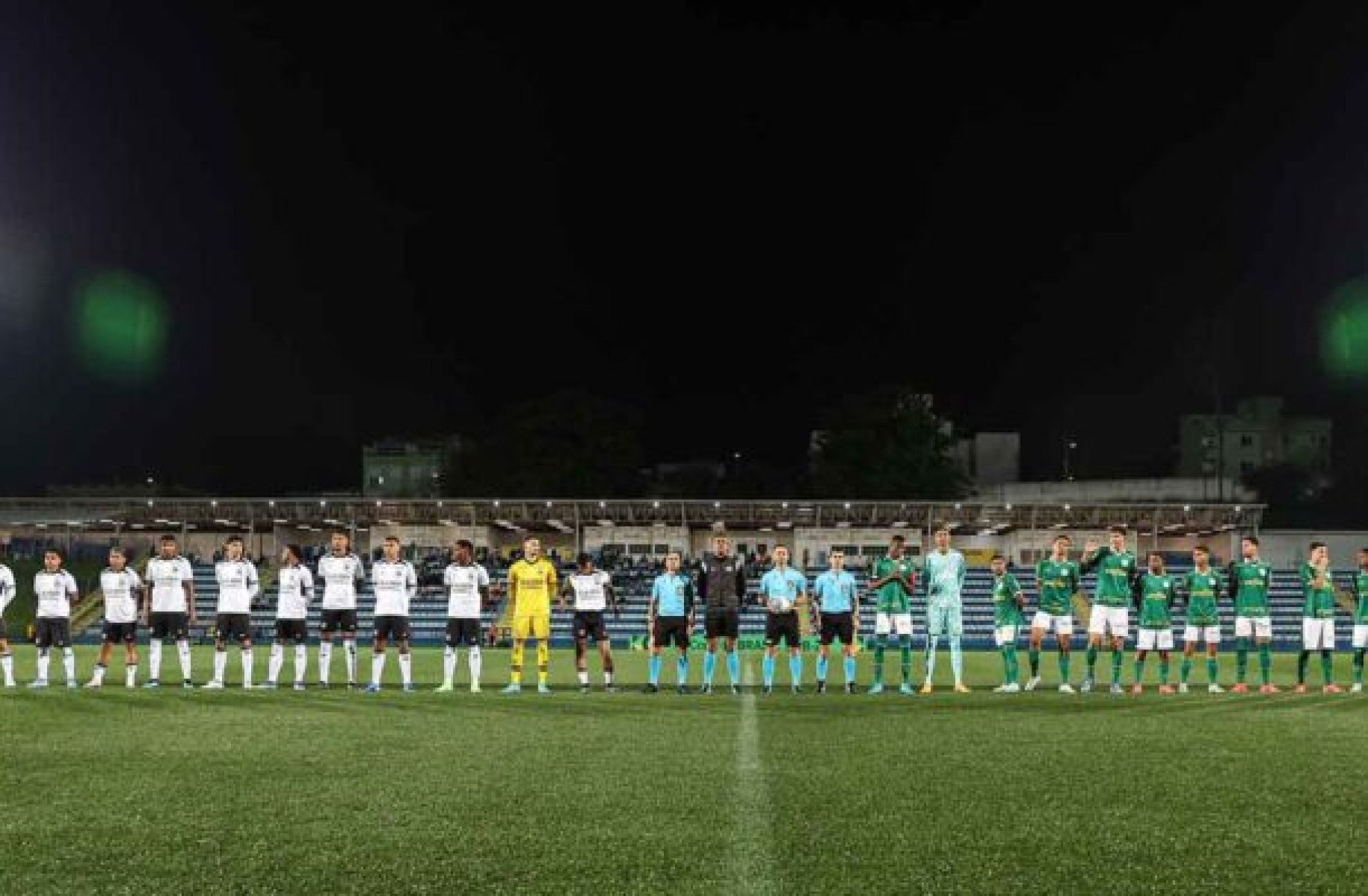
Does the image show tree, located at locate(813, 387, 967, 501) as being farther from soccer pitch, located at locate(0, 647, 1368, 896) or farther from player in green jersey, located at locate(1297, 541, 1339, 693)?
soccer pitch, located at locate(0, 647, 1368, 896)

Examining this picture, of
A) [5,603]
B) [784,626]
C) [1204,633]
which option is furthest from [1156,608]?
[5,603]

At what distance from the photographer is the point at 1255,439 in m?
95.1

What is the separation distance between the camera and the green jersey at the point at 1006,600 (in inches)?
827

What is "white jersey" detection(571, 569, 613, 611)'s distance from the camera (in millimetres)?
20406

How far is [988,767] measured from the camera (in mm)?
11344

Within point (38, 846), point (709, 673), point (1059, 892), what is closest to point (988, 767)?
point (1059, 892)

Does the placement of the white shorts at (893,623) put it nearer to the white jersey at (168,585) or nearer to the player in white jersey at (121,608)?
the white jersey at (168,585)

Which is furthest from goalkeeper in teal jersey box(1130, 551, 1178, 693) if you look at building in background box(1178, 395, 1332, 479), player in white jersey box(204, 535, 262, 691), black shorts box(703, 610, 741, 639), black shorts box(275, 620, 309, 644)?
building in background box(1178, 395, 1332, 479)

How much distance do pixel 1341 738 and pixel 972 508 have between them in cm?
4024

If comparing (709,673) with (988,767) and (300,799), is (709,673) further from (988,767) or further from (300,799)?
(300,799)

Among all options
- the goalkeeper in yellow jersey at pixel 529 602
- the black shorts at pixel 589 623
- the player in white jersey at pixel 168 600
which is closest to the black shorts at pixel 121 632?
the player in white jersey at pixel 168 600

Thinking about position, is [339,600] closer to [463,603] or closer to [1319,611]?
[463,603]

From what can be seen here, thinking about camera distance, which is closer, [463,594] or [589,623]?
[589,623]

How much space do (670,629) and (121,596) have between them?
8608 millimetres
